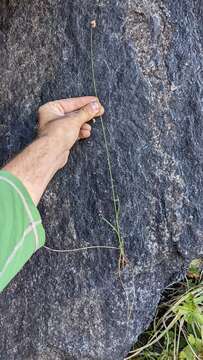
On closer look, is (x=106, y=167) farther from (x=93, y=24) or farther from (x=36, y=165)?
(x=93, y=24)

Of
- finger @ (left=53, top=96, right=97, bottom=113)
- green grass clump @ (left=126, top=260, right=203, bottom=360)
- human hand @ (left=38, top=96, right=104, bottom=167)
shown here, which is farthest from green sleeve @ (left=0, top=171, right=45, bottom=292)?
green grass clump @ (left=126, top=260, right=203, bottom=360)

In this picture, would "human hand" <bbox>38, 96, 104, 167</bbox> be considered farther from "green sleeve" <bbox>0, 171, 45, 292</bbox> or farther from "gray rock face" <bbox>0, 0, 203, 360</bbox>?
"green sleeve" <bbox>0, 171, 45, 292</bbox>

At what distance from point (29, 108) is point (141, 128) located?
1.13 ft

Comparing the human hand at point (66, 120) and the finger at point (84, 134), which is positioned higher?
the human hand at point (66, 120)

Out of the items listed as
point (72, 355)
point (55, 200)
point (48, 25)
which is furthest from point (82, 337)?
point (48, 25)

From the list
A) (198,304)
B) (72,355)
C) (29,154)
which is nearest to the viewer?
(29,154)

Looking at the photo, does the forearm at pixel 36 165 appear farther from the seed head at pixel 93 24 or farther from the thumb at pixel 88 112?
the seed head at pixel 93 24

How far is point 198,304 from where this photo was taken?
1902 millimetres

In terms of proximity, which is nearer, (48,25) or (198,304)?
(48,25)

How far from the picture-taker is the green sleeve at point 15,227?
1253mm

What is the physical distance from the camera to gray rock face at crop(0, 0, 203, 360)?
1.57 meters

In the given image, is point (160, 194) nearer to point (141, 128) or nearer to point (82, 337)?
point (141, 128)

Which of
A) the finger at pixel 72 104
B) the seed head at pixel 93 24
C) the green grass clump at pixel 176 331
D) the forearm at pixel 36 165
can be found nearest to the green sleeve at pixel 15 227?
the forearm at pixel 36 165

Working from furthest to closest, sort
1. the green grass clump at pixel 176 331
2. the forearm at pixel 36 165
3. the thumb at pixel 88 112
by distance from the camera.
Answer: the green grass clump at pixel 176 331 → the thumb at pixel 88 112 → the forearm at pixel 36 165
